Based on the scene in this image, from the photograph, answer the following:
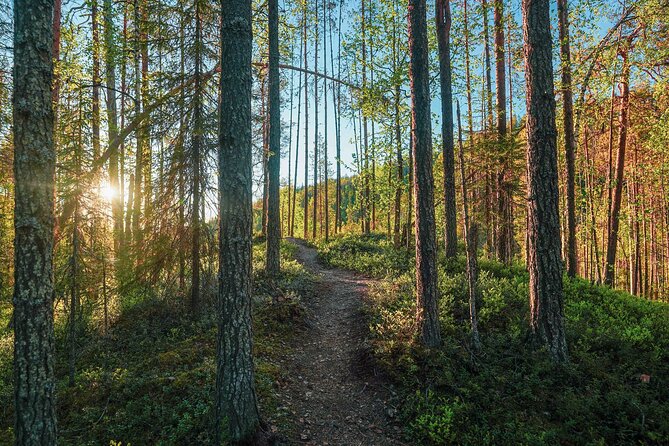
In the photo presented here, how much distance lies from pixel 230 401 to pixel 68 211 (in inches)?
221

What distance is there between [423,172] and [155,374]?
711 cm

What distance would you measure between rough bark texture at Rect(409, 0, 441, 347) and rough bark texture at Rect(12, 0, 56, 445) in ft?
19.7

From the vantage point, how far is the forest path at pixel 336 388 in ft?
17.2

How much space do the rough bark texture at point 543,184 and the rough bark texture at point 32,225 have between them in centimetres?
796

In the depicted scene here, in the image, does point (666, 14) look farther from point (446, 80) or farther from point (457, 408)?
point (457, 408)

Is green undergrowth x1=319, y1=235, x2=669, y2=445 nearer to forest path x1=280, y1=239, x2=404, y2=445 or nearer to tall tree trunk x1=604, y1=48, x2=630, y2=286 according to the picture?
forest path x1=280, y1=239, x2=404, y2=445

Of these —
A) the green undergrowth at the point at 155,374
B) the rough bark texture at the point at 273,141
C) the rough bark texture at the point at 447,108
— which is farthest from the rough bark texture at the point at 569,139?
the rough bark texture at the point at 273,141

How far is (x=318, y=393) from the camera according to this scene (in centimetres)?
637

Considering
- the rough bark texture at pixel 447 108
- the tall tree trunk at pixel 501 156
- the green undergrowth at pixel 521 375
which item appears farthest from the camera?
the tall tree trunk at pixel 501 156

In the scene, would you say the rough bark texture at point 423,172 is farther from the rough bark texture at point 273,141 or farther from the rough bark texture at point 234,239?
the rough bark texture at point 273,141

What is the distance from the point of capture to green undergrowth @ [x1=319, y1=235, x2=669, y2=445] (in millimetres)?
4734

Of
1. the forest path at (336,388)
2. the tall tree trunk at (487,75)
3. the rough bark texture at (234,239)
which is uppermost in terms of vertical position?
the tall tree trunk at (487,75)

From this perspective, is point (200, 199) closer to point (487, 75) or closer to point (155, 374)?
point (155, 374)

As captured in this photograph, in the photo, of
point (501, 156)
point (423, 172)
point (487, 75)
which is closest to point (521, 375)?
point (423, 172)
